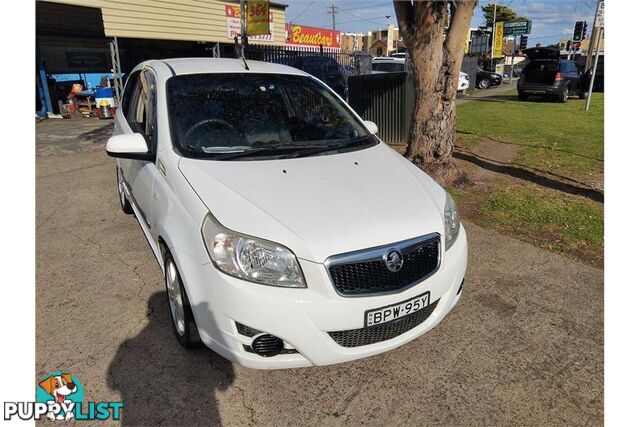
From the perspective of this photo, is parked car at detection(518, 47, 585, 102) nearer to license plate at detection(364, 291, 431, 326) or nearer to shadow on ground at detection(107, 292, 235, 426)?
license plate at detection(364, 291, 431, 326)

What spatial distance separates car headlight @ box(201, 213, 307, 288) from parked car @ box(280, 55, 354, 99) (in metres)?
10.3

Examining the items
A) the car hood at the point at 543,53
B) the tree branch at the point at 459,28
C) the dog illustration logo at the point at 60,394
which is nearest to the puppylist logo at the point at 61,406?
the dog illustration logo at the point at 60,394

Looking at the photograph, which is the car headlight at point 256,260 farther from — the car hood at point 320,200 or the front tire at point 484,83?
the front tire at point 484,83

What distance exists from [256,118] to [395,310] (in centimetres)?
184

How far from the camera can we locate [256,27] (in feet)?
33.4

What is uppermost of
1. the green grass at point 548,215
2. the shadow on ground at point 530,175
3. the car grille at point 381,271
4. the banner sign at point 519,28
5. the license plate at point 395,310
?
the banner sign at point 519,28

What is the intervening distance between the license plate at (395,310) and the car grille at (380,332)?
31mm

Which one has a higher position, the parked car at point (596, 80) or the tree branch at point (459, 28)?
the tree branch at point (459, 28)

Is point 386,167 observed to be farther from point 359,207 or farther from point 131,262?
point 131,262

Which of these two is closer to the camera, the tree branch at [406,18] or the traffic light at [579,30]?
the tree branch at [406,18]

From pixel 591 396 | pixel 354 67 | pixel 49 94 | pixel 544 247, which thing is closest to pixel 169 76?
pixel 591 396

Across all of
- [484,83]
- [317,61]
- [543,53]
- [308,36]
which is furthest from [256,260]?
[308,36]

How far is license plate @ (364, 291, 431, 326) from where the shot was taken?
7.07ft

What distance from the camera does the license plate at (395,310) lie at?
2154 millimetres
